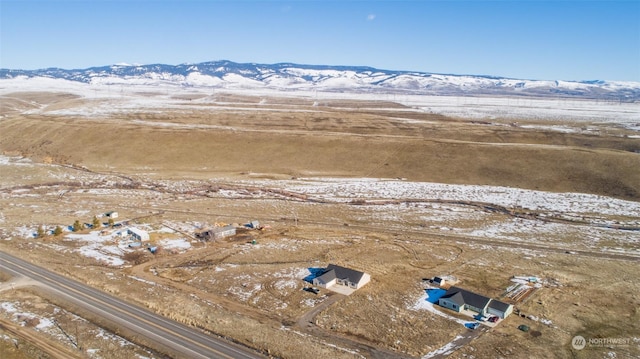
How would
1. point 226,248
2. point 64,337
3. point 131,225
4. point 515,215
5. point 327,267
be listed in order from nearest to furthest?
point 64,337 → point 327,267 → point 226,248 → point 131,225 → point 515,215

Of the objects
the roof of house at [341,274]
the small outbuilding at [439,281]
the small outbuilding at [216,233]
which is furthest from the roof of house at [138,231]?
the small outbuilding at [439,281]

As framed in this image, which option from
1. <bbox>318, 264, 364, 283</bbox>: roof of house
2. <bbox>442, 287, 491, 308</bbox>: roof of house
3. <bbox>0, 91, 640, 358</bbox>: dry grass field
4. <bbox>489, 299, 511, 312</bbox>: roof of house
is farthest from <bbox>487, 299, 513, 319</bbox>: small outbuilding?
<bbox>318, 264, 364, 283</bbox>: roof of house

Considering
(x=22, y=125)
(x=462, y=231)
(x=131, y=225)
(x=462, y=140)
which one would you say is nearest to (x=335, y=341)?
(x=462, y=231)

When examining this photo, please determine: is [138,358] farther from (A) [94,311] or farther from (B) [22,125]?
(B) [22,125]

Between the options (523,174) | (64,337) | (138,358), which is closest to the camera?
(138,358)

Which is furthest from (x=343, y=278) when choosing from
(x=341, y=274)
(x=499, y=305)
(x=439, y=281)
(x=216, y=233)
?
(x=216, y=233)

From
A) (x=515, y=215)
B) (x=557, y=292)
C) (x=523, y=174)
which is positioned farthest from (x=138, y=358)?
(x=523, y=174)

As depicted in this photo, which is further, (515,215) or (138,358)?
(515,215)
